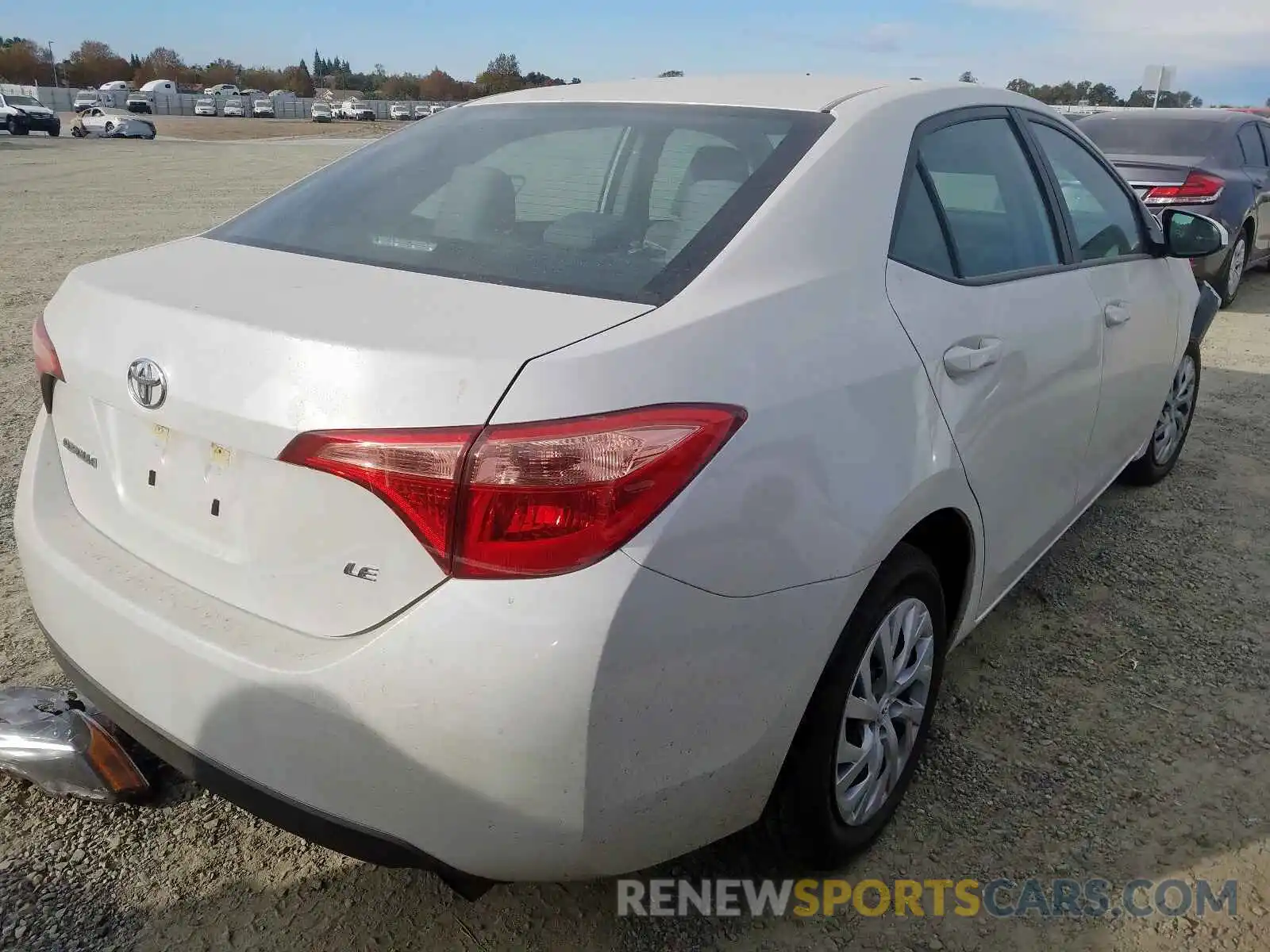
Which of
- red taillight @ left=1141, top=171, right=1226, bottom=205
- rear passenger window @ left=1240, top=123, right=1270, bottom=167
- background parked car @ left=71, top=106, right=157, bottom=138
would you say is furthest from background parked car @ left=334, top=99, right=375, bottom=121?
red taillight @ left=1141, top=171, right=1226, bottom=205

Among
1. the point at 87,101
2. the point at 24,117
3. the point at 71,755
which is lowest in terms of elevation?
the point at 71,755

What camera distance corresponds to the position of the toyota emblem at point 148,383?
1.77m

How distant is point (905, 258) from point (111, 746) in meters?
2.07

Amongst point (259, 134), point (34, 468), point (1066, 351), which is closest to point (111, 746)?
point (34, 468)

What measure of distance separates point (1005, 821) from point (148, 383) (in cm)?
211

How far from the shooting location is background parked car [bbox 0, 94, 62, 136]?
37406 mm

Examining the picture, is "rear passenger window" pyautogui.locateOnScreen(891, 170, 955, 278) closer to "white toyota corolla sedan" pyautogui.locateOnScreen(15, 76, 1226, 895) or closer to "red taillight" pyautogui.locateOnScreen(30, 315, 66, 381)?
"white toyota corolla sedan" pyautogui.locateOnScreen(15, 76, 1226, 895)

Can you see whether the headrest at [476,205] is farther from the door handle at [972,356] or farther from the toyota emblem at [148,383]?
the door handle at [972,356]

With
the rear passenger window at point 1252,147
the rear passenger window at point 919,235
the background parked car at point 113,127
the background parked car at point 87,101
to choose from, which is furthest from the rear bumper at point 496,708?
the background parked car at point 87,101

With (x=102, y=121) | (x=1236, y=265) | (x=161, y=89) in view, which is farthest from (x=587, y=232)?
(x=161, y=89)

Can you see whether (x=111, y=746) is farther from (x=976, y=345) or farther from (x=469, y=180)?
(x=976, y=345)

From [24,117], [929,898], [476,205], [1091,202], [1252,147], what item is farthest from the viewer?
[24,117]

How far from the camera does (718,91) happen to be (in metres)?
2.60

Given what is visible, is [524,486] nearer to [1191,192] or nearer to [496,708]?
[496,708]
